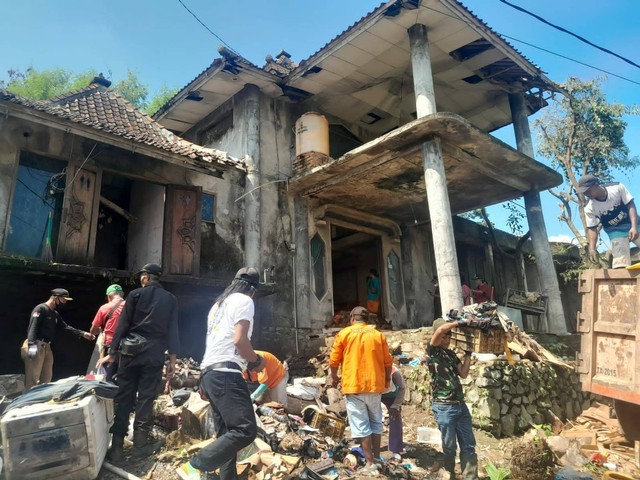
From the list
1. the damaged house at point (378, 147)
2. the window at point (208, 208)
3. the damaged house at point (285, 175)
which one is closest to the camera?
the damaged house at point (285, 175)

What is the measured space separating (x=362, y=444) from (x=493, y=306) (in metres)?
2.08

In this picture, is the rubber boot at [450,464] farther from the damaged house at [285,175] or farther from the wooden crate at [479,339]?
the damaged house at [285,175]

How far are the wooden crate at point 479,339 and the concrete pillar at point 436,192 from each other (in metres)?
3.08

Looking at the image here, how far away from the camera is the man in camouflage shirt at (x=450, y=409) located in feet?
14.3

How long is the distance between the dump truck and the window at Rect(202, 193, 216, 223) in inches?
319

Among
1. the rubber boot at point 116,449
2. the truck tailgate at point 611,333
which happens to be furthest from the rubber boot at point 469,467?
the rubber boot at point 116,449

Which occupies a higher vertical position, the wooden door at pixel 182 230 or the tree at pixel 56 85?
the tree at pixel 56 85

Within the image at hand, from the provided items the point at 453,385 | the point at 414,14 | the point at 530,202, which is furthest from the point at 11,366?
the point at 530,202

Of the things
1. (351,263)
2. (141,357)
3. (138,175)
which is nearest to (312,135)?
(138,175)

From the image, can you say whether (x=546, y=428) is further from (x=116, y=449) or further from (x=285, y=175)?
(x=285, y=175)

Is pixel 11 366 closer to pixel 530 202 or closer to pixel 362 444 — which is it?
pixel 362 444

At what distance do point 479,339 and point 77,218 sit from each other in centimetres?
712

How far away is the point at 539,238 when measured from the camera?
35.0ft

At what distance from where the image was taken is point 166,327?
463 centimetres
